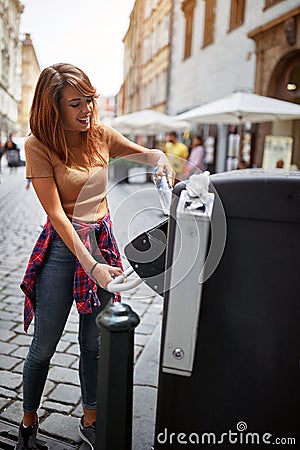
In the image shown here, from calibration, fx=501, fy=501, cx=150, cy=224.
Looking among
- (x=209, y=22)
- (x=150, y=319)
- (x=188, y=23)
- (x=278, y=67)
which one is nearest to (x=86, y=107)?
(x=150, y=319)

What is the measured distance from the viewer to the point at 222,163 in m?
14.4

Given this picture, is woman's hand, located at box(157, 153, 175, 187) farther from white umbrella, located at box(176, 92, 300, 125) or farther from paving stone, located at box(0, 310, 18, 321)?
white umbrella, located at box(176, 92, 300, 125)

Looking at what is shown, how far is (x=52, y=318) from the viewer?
1990 mm

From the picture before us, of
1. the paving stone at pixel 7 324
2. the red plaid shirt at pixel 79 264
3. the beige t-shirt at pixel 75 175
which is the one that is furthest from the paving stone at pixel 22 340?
the beige t-shirt at pixel 75 175

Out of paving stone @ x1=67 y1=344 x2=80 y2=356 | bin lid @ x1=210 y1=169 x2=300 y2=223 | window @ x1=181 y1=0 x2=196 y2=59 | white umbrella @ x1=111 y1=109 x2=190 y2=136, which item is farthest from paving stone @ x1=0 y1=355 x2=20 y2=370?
window @ x1=181 y1=0 x2=196 y2=59

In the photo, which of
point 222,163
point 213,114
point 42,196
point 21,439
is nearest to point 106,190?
point 42,196

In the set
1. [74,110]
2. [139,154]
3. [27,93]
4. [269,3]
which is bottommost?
[139,154]

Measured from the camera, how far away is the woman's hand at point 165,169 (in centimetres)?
177

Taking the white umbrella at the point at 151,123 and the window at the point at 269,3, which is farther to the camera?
the white umbrella at the point at 151,123

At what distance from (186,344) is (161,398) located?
24 centimetres

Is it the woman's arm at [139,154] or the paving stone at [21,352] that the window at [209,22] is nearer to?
the paving stone at [21,352]

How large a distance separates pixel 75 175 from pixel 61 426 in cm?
128

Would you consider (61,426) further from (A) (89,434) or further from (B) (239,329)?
(B) (239,329)

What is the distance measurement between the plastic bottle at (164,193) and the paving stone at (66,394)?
1.47 metres
